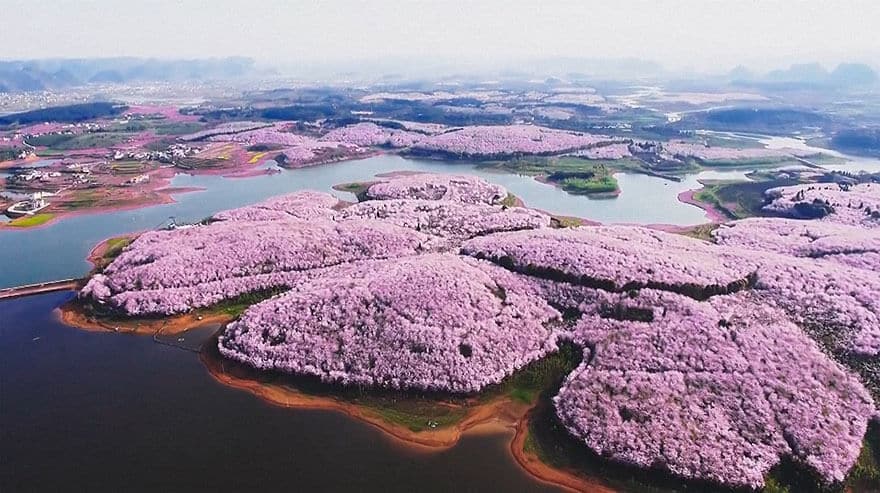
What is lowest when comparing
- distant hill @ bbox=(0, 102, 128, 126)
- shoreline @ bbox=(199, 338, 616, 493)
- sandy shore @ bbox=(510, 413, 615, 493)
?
sandy shore @ bbox=(510, 413, 615, 493)

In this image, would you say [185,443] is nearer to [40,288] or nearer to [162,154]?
[40,288]

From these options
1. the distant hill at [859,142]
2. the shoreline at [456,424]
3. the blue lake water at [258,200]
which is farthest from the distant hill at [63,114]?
the distant hill at [859,142]

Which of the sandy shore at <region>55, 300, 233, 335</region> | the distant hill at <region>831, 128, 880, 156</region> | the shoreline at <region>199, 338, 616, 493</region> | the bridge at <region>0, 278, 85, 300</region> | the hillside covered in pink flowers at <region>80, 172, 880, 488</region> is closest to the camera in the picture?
the shoreline at <region>199, 338, 616, 493</region>

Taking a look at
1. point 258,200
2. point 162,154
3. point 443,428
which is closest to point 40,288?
point 258,200

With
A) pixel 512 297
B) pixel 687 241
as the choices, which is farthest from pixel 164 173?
pixel 687 241

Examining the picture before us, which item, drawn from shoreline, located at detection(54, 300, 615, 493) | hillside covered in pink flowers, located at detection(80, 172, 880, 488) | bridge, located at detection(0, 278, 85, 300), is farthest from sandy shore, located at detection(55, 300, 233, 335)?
bridge, located at detection(0, 278, 85, 300)

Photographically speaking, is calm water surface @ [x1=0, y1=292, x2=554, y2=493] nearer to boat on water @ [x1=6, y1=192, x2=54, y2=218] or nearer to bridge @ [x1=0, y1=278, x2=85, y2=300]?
bridge @ [x1=0, y1=278, x2=85, y2=300]
